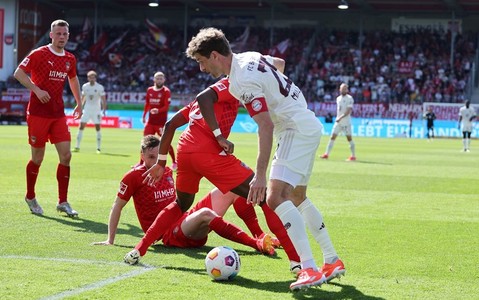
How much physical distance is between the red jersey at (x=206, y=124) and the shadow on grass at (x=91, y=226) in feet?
6.34

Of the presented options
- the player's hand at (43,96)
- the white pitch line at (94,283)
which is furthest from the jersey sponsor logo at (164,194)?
the player's hand at (43,96)

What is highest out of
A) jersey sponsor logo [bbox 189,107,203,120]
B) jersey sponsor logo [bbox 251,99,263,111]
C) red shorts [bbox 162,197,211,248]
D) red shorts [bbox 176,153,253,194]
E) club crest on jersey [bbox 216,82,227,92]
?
club crest on jersey [bbox 216,82,227,92]

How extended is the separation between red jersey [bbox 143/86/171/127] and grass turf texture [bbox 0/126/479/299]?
15.2 ft

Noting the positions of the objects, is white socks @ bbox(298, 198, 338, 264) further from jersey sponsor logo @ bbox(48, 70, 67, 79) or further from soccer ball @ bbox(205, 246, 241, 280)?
jersey sponsor logo @ bbox(48, 70, 67, 79)

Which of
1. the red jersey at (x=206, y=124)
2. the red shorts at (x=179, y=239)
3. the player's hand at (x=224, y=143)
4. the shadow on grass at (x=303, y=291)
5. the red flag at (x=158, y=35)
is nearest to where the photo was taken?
the shadow on grass at (x=303, y=291)

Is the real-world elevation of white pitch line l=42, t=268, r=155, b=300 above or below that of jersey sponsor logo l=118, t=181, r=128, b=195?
below

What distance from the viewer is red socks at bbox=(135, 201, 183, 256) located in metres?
7.30

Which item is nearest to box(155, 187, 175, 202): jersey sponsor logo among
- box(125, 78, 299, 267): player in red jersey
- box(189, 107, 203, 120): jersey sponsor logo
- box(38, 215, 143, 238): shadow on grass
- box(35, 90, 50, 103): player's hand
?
box(38, 215, 143, 238): shadow on grass

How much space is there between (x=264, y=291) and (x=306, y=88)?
4930cm

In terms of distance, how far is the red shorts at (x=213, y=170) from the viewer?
7.41 meters

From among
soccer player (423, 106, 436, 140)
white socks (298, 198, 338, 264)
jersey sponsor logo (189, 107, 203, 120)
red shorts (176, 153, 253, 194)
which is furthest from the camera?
soccer player (423, 106, 436, 140)

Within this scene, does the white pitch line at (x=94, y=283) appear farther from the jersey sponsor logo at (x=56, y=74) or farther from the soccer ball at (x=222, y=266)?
the jersey sponsor logo at (x=56, y=74)

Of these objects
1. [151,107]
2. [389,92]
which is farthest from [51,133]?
[389,92]

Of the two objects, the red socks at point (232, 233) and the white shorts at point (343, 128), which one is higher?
the white shorts at point (343, 128)
